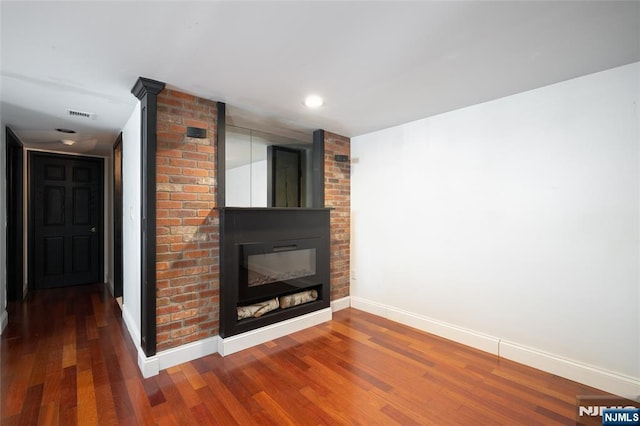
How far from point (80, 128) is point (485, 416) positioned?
492 centimetres

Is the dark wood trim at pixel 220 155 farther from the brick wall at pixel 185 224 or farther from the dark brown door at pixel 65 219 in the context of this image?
the dark brown door at pixel 65 219

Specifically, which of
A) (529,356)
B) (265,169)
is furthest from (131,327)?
(529,356)

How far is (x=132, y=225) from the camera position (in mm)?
2969

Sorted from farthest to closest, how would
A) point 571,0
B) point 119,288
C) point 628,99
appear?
point 119,288 → point 628,99 → point 571,0

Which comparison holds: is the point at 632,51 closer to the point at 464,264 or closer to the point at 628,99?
the point at 628,99

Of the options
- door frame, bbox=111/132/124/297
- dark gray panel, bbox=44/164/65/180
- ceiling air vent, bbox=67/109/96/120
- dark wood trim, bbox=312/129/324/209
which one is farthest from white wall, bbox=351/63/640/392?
dark gray panel, bbox=44/164/65/180

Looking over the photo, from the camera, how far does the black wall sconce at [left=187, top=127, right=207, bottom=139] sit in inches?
99.9

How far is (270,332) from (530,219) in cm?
264

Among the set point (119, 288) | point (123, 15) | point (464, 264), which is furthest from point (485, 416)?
point (119, 288)

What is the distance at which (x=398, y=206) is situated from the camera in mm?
3502

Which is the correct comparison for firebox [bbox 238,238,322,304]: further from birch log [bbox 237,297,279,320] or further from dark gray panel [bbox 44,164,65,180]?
dark gray panel [bbox 44,164,65,180]

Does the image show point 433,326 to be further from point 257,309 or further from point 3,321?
point 3,321

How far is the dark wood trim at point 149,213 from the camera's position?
7.64 feet

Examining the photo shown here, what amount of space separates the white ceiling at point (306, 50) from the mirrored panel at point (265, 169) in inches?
41.5
